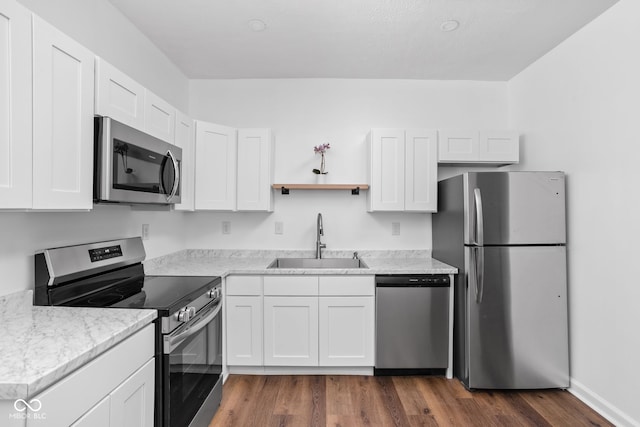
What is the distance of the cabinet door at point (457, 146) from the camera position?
9.73ft

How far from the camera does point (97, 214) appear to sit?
1979 millimetres

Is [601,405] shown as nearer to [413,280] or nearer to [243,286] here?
[413,280]

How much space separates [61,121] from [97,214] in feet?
2.70

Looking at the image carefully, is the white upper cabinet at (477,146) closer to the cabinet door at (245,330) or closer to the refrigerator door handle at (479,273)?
the refrigerator door handle at (479,273)

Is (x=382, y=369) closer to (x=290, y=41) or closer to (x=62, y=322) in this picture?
(x=62, y=322)

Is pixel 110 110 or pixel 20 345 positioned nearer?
pixel 20 345

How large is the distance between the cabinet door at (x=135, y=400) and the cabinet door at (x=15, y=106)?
2.41 ft

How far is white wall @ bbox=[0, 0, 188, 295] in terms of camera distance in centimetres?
148

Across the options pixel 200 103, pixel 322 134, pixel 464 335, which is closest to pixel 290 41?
pixel 322 134

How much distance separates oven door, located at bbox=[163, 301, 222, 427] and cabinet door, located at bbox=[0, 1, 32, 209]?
806 millimetres

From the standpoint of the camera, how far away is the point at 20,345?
106 cm

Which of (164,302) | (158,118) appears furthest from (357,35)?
(164,302)

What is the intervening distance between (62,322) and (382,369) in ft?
7.08

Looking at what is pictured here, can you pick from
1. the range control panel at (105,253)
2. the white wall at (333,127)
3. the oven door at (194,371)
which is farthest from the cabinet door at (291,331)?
the range control panel at (105,253)
